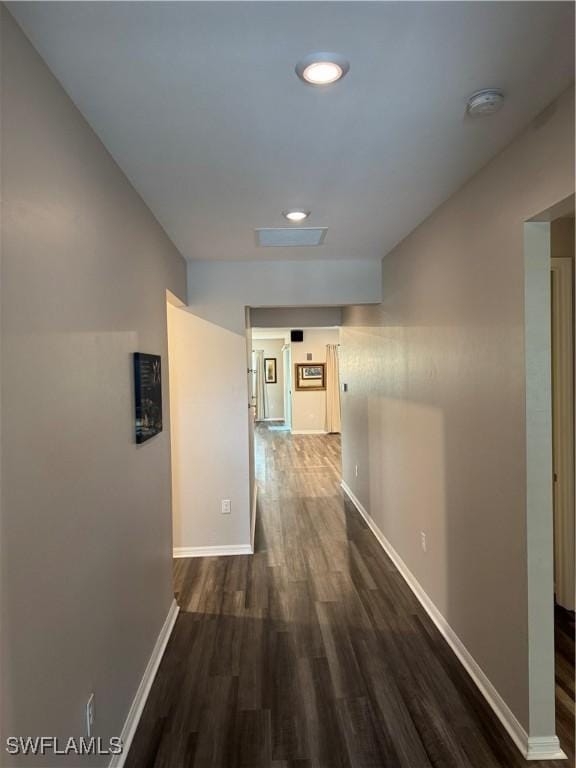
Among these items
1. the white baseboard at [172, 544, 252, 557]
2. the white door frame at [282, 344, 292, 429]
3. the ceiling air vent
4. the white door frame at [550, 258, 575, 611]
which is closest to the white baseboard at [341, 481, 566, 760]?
the white door frame at [550, 258, 575, 611]

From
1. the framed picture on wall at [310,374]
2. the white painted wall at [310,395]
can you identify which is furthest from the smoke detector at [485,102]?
the framed picture on wall at [310,374]

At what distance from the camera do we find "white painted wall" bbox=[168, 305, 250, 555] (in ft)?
12.6

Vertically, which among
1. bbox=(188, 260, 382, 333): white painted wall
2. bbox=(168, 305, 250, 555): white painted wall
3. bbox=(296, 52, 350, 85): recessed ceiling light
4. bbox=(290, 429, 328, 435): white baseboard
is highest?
bbox=(296, 52, 350, 85): recessed ceiling light

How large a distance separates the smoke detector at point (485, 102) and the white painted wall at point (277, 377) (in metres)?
11.3

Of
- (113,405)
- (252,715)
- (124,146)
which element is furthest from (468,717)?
(124,146)

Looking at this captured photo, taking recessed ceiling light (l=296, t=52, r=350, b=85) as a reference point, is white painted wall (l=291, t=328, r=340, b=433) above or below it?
below

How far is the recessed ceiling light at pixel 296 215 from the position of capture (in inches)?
102

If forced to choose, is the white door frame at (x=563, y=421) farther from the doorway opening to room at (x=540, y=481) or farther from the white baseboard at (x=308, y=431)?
the white baseboard at (x=308, y=431)

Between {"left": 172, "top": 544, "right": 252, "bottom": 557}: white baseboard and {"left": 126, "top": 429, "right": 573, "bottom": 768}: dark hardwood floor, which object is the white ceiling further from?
{"left": 172, "top": 544, "right": 252, "bottom": 557}: white baseboard

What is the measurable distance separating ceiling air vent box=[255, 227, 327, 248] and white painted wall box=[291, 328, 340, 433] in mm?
7585

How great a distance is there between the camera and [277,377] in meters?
13.1

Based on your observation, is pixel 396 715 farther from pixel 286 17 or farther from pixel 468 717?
pixel 286 17

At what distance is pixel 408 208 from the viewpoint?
2592 millimetres

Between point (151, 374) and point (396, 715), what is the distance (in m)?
1.93
